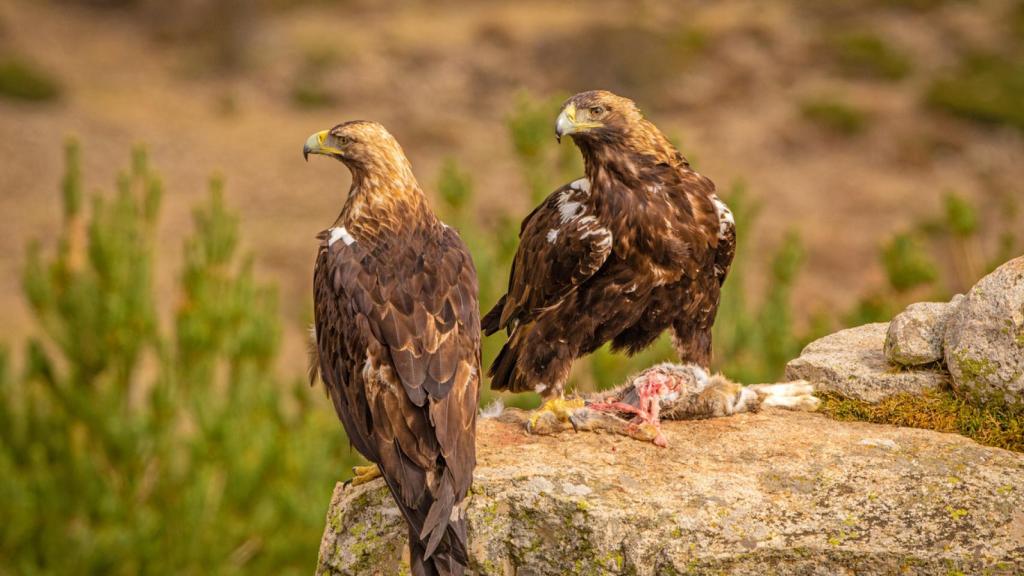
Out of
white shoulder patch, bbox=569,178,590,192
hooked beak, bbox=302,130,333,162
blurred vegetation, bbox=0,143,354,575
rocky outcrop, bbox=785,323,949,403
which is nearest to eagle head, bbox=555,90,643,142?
white shoulder patch, bbox=569,178,590,192

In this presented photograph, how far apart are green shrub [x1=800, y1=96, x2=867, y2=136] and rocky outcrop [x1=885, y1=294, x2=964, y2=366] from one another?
24799 mm

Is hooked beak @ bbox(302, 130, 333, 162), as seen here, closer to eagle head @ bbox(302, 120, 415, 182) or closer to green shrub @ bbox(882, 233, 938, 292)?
eagle head @ bbox(302, 120, 415, 182)

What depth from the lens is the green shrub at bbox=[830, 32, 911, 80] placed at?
30.9m

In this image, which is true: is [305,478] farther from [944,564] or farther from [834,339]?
[944,564]

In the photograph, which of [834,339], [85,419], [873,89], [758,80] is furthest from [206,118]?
[834,339]

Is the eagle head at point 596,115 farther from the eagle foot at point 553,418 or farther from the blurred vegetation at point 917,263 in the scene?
the blurred vegetation at point 917,263

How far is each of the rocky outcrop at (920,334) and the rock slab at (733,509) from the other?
349 mm

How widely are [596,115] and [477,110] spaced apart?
1012 inches

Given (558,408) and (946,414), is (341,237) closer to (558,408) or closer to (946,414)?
(558,408)

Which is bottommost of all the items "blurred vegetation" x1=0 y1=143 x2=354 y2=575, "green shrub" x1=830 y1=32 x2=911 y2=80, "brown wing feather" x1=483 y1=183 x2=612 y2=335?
"blurred vegetation" x1=0 y1=143 x2=354 y2=575

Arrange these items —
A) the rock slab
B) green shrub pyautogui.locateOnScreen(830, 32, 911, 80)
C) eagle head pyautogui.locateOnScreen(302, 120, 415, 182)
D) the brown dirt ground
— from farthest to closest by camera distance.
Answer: green shrub pyautogui.locateOnScreen(830, 32, 911, 80), the brown dirt ground, eagle head pyautogui.locateOnScreen(302, 120, 415, 182), the rock slab

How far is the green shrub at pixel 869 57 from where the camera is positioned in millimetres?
30906

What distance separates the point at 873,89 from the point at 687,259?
2747 centimetres

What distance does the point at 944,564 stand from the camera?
3.74m
